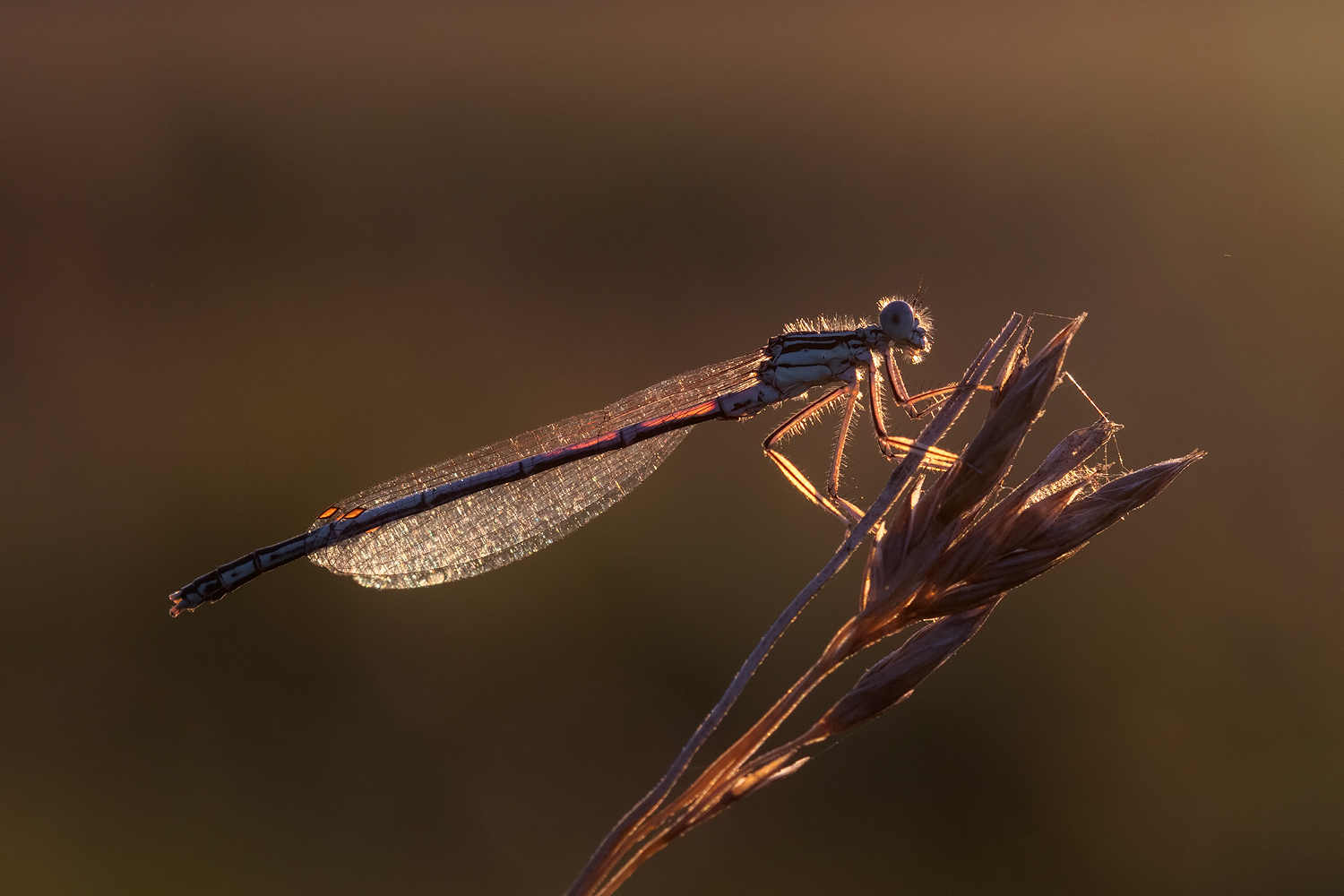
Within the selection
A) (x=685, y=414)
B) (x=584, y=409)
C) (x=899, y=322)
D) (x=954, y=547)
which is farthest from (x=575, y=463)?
(x=584, y=409)

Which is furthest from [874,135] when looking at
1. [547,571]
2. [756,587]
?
[547,571]

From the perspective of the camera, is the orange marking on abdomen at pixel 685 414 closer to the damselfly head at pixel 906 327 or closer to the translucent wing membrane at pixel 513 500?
the translucent wing membrane at pixel 513 500

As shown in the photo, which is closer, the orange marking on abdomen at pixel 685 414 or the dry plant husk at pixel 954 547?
the dry plant husk at pixel 954 547

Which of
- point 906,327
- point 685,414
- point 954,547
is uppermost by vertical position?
point 685,414

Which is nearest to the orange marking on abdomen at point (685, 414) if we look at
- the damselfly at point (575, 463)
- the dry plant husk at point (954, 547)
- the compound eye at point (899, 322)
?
the damselfly at point (575, 463)

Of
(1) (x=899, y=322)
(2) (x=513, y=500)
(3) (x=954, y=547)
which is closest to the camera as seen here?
(3) (x=954, y=547)

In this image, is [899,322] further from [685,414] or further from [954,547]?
[954,547]
